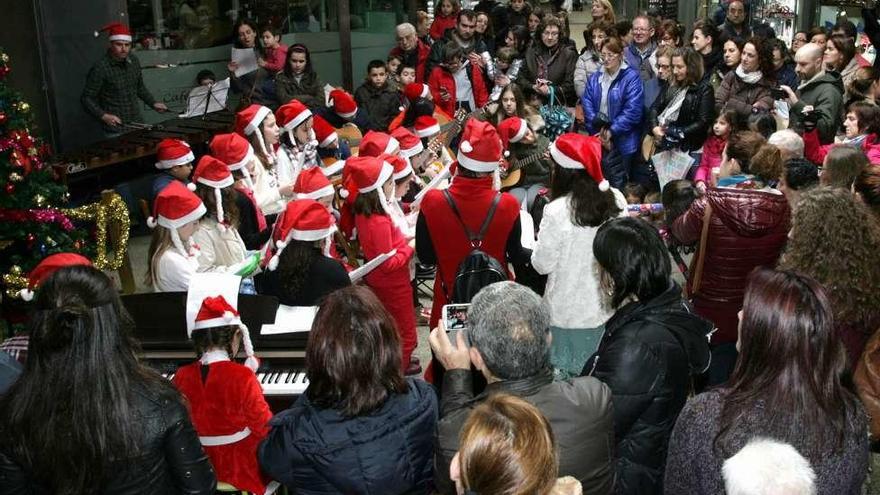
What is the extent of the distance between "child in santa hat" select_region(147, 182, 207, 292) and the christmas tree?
4.87 ft

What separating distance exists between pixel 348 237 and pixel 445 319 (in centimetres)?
231

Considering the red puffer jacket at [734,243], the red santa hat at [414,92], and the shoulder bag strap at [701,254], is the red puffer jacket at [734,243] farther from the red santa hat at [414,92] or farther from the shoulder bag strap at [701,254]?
the red santa hat at [414,92]

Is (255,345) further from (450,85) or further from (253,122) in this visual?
(450,85)

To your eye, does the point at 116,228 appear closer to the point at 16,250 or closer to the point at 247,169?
the point at 16,250

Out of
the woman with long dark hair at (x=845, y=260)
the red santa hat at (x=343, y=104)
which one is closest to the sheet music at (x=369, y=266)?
the woman with long dark hair at (x=845, y=260)

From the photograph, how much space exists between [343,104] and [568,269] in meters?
4.06

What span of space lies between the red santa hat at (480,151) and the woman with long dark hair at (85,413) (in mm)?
2446

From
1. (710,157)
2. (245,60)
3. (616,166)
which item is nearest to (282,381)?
(710,157)

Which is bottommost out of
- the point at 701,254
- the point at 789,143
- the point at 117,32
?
the point at 701,254

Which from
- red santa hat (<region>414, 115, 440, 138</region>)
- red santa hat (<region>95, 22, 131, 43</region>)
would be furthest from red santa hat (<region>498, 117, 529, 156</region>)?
red santa hat (<region>95, 22, 131, 43</region>)

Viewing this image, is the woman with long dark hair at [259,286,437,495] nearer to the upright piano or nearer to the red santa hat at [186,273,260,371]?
Result: the red santa hat at [186,273,260,371]

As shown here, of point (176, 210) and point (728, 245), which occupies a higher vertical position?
point (176, 210)

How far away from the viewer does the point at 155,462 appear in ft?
8.20

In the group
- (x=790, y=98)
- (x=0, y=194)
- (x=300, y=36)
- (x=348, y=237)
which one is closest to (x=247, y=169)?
(x=348, y=237)
